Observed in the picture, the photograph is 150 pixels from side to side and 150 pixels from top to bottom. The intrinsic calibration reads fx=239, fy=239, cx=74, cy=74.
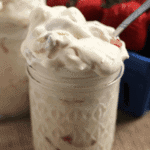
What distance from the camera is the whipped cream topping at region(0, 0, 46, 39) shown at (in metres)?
0.42

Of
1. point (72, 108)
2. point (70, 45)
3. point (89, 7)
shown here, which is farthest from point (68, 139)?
point (89, 7)

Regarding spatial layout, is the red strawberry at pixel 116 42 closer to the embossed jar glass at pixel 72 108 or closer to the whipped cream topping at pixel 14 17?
the embossed jar glass at pixel 72 108

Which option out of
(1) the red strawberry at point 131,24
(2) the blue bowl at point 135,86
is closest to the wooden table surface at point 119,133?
(2) the blue bowl at point 135,86

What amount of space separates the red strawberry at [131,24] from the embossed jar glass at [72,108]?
4.5 inches

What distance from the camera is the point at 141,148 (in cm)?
48

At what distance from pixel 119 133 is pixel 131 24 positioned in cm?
23

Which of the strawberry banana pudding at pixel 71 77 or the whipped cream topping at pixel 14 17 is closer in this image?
the strawberry banana pudding at pixel 71 77

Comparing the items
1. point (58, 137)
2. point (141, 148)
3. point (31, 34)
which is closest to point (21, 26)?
point (31, 34)

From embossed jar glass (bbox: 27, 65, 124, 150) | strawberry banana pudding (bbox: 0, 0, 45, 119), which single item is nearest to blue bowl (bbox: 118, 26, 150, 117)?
embossed jar glass (bbox: 27, 65, 124, 150)

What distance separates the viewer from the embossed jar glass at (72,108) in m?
0.35

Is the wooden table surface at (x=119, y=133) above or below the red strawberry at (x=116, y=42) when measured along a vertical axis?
below

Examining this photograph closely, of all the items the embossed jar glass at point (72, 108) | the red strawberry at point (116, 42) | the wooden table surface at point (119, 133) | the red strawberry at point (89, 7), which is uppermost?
the red strawberry at point (116, 42)

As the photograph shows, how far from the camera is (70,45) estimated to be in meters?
0.32

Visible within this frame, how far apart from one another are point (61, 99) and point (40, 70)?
54mm
